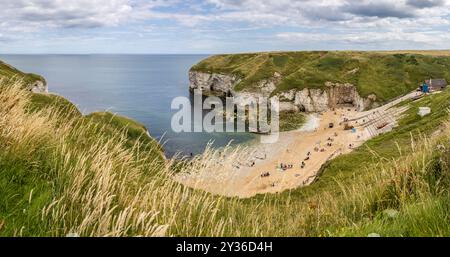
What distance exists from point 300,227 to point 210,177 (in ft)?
6.02

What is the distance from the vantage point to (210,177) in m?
6.79

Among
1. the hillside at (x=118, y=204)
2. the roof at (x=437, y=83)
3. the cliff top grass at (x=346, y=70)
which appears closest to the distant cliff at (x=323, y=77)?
the cliff top grass at (x=346, y=70)

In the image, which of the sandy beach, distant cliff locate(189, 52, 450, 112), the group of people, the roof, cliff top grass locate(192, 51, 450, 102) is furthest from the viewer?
cliff top grass locate(192, 51, 450, 102)

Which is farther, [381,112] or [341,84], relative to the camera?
[341,84]

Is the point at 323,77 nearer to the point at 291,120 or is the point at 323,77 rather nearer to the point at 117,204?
the point at 291,120

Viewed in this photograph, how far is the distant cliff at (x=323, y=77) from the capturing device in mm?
112688

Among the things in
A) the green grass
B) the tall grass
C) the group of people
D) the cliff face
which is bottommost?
the group of people

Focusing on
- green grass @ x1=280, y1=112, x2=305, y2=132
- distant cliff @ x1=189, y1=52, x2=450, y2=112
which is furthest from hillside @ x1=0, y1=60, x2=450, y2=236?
distant cliff @ x1=189, y1=52, x2=450, y2=112

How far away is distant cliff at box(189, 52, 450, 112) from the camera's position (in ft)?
370

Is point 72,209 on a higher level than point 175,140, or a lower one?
higher

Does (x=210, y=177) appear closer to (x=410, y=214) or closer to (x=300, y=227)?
(x=300, y=227)

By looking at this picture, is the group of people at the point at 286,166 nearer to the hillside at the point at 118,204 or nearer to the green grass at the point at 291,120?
the green grass at the point at 291,120

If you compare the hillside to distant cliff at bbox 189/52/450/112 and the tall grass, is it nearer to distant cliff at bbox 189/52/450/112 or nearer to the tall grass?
the tall grass
